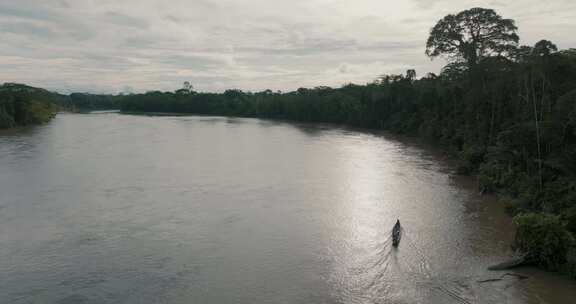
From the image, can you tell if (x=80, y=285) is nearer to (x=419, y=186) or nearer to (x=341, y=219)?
(x=341, y=219)

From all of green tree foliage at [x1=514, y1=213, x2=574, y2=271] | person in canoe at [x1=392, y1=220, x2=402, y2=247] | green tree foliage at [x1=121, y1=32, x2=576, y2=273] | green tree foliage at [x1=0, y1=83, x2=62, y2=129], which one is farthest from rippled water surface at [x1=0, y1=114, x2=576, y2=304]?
green tree foliage at [x1=0, y1=83, x2=62, y2=129]

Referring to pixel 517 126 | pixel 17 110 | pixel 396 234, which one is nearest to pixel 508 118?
A: pixel 517 126

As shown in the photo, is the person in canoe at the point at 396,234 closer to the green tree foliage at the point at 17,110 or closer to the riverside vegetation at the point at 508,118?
the riverside vegetation at the point at 508,118

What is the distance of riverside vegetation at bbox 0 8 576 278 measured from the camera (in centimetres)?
1528

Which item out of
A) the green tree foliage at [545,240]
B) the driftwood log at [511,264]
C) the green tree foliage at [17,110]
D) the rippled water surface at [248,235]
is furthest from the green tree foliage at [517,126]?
the green tree foliage at [17,110]

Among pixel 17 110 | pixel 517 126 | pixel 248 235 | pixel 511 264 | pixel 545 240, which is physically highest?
pixel 17 110

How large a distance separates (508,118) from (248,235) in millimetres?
21219

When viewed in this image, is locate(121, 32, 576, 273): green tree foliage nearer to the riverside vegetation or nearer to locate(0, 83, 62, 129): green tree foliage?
the riverside vegetation

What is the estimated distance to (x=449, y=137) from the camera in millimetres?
43156

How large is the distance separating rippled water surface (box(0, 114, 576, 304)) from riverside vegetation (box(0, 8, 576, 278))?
1.28 m

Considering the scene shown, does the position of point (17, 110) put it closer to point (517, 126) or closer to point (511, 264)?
point (517, 126)

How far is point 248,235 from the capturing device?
1794 cm

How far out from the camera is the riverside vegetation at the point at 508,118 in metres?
15.3

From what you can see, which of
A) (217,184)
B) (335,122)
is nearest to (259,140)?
(217,184)
